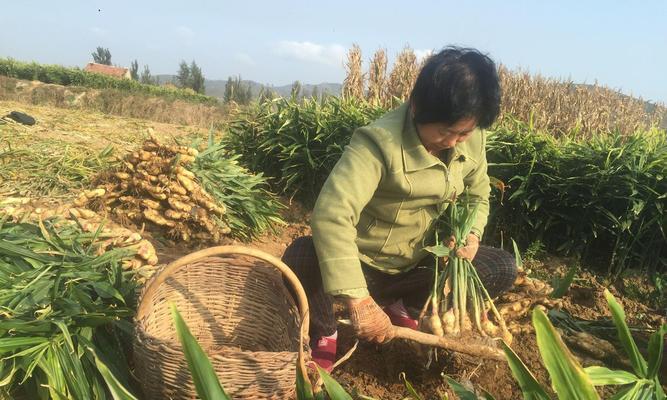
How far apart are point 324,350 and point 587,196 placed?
2530 mm

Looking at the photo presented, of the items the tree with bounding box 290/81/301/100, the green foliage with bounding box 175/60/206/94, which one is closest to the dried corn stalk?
the tree with bounding box 290/81/301/100

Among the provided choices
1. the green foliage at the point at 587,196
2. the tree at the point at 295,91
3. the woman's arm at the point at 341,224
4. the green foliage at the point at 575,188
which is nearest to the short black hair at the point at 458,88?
the woman's arm at the point at 341,224

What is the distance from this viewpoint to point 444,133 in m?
1.75

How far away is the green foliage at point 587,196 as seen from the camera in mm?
3523

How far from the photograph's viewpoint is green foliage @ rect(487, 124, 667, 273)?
352cm

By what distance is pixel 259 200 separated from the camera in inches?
164

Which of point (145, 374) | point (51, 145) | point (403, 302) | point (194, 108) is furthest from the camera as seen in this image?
point (194, 108)

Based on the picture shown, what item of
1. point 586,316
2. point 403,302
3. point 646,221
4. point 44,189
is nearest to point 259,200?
point 44,189

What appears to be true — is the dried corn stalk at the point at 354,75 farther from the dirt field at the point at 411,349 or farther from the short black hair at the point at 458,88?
the short black hair at the point at 458,88

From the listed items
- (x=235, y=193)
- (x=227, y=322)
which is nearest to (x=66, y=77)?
(x=235, y=193)

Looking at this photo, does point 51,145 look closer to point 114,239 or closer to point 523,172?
point 114,239

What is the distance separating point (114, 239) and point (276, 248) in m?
1.71

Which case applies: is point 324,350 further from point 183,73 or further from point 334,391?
point 183,73

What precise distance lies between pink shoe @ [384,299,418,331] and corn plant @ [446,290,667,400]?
95 cm
